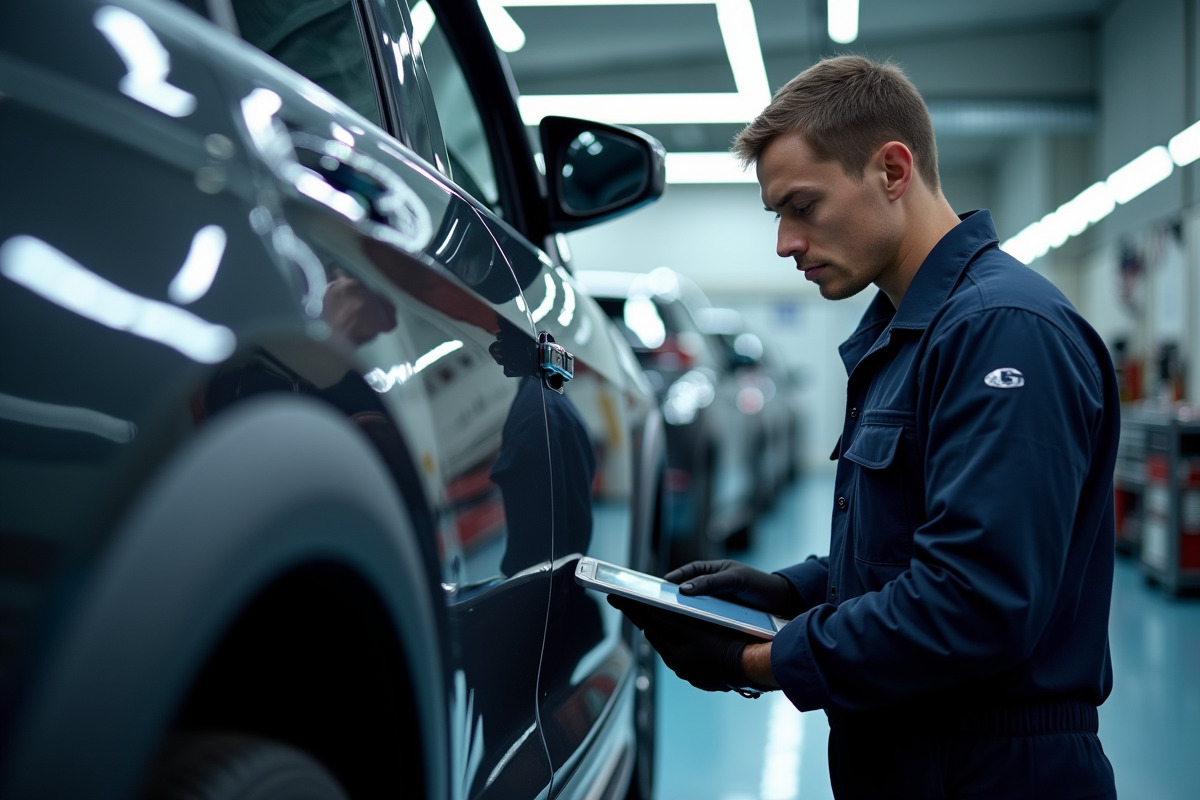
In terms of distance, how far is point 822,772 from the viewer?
9.98 feet

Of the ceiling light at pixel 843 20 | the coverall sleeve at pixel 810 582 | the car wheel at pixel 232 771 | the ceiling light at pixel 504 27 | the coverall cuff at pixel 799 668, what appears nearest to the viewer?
the car wheel at pixel 232 771

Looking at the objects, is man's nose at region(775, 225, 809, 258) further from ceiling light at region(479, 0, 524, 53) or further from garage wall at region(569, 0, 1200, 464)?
ceiling light at region(479, 0, 524, 53)

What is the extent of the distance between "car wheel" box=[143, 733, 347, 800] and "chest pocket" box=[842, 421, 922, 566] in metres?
0.79

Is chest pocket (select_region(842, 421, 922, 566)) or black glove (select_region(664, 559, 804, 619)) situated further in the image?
black glove (select_region(664, 559, 804, 619))

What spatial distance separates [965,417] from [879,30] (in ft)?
38.1

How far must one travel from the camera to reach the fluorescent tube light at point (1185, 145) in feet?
28.8

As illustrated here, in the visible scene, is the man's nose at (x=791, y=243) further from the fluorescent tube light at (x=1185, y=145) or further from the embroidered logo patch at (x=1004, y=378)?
the fluorescent tube light at (x=1185, y=145)

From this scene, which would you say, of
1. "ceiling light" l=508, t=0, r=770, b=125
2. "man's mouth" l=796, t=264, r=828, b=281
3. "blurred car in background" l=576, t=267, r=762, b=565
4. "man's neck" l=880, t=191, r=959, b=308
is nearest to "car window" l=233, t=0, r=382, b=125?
"man's mouth" l=796, t=264, r=828, b=281

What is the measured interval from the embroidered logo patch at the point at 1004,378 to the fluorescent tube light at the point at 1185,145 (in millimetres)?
9110

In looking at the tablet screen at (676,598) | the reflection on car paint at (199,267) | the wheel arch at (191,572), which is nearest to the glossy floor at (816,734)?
the tablet screen at (676,598)

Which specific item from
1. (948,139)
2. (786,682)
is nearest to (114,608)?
(786,682)

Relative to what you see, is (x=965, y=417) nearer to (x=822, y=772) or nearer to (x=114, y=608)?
(x=114, y=608)

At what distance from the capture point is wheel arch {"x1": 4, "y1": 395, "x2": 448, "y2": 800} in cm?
53

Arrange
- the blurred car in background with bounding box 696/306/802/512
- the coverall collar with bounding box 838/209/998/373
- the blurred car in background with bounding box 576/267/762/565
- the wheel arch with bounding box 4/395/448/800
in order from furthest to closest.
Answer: the blurred car in background with bounding box 696/306/802/512 < the blurred car in background with bounding box 576/267/762/565 < the coverall collar with bounding box 838/209/998/373 < the wheel arch with bounding box 4/395/448/800
